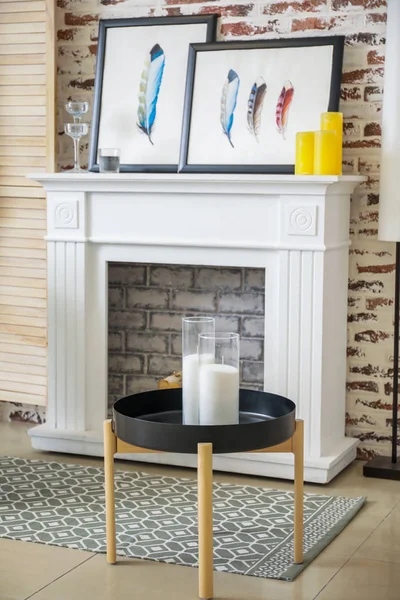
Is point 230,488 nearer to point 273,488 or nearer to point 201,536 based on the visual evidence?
point 273,488

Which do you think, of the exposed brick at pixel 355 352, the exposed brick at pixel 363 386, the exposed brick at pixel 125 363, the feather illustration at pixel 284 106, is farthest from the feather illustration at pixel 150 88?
the exposed brick at pixel 363 386

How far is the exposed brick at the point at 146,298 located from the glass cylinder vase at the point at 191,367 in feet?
5.04

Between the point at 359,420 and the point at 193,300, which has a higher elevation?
the point at 193,300

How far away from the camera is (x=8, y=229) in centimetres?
443

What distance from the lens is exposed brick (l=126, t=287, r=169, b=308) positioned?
14.1 ft

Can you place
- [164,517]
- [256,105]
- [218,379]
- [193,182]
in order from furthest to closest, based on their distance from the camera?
[256,105], [193,182], [164,517], [218,379]

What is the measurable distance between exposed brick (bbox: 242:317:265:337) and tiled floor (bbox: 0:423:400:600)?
3.87ft

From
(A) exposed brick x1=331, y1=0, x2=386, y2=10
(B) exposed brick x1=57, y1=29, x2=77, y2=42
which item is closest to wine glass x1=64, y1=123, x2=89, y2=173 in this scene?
(B) exposed brick x1=57, y1=29, x2=77, y2=42

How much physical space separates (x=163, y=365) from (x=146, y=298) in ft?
1.03

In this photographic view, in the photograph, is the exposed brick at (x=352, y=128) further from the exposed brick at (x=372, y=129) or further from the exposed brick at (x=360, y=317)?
the exposed brick at (x=360, y=317)

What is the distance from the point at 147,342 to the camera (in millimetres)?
4348

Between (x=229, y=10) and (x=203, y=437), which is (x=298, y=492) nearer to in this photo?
(x=203, y=437)

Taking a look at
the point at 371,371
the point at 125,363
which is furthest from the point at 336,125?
the point at 125,363

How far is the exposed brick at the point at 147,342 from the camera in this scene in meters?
4.32
